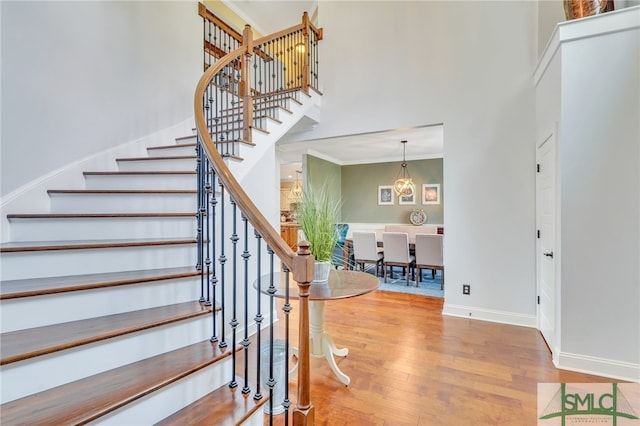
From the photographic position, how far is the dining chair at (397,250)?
4.86 meters

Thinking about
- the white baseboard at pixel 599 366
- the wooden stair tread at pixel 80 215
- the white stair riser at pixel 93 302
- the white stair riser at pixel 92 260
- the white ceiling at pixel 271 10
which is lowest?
the white baseboard at pixel 599 366

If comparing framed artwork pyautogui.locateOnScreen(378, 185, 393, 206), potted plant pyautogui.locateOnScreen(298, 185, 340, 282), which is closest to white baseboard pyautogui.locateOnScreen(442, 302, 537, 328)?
potted plant pyautogui.locateOnScreen(298, 185, 340, 282)

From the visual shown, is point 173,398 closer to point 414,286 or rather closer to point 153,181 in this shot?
point 153,181

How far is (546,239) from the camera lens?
280 cm

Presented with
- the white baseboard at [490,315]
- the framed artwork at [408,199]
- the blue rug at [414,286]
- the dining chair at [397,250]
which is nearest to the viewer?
the white baseboard at [490,315]

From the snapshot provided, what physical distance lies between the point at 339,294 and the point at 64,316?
146 cm

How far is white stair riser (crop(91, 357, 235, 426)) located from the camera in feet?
3.77

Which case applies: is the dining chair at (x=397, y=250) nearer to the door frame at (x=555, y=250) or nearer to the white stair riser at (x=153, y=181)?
the door frame at (x=555, y=250)

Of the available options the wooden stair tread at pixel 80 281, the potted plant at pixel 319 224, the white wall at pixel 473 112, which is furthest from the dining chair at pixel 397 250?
the wooden stair tread at pixel 80 281

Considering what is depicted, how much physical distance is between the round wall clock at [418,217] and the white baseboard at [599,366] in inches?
199

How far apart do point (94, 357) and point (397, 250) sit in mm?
4335

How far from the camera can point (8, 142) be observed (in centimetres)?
207

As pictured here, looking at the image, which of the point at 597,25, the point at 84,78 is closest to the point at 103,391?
the point at 84,78

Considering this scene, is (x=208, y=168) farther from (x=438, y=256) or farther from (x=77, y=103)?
(x=438, y=256)
